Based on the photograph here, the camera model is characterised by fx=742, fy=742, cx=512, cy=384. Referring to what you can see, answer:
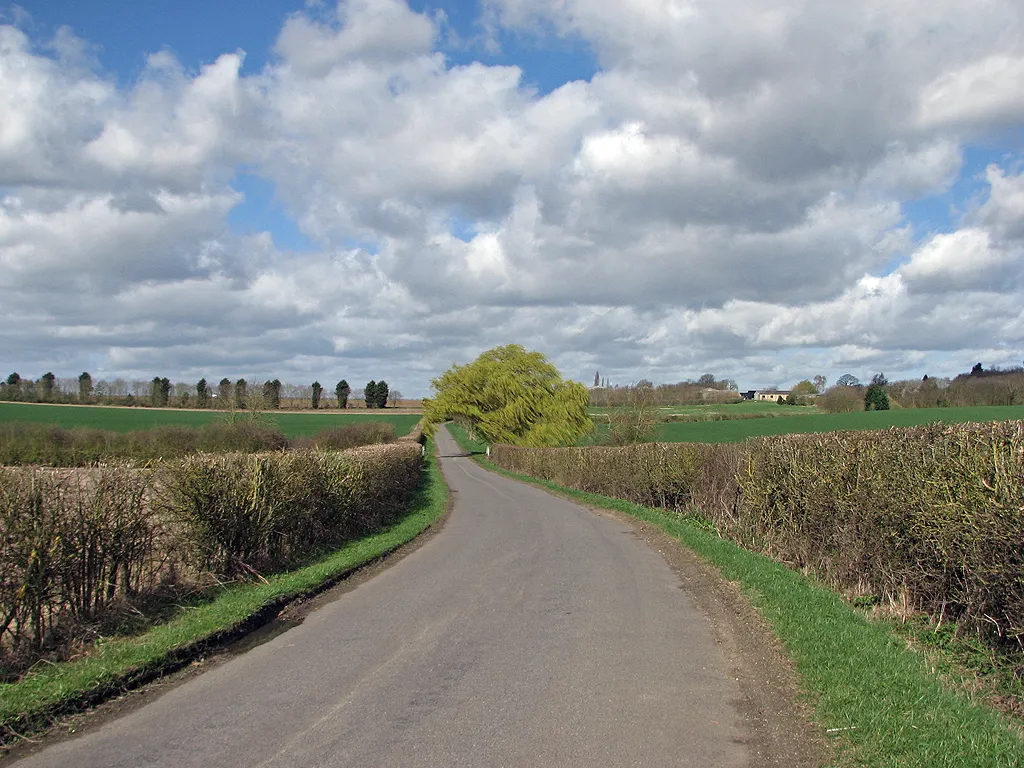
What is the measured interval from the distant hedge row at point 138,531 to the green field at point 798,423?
151ft

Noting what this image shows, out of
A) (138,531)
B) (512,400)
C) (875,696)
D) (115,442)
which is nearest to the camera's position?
(875,696)

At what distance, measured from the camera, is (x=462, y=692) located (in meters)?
6.07

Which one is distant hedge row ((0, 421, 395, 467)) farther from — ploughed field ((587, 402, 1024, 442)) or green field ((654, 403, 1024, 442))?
green field ((654, 403, 1024, 442))

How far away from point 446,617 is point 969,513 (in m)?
5.72

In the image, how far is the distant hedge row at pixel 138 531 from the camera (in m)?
7.00

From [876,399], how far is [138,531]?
8332 cm

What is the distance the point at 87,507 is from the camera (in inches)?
307

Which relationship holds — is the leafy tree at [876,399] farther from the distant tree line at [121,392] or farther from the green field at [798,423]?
the distant tree line at [121,392]

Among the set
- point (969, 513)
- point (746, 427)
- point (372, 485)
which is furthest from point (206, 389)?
point (969, 513)

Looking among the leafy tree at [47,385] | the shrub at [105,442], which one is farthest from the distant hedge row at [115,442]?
the leafy tree at [47,385]

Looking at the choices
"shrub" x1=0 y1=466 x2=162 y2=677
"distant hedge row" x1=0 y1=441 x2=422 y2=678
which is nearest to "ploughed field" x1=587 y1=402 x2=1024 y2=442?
"distant hedge row" x1=0 y1=441 x2=422 y2=678

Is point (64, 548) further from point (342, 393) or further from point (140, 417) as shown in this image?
point (342, 393)

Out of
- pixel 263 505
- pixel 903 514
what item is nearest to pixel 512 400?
pixel 263 505

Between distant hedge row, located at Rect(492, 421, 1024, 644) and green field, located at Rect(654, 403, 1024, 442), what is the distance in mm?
42565
